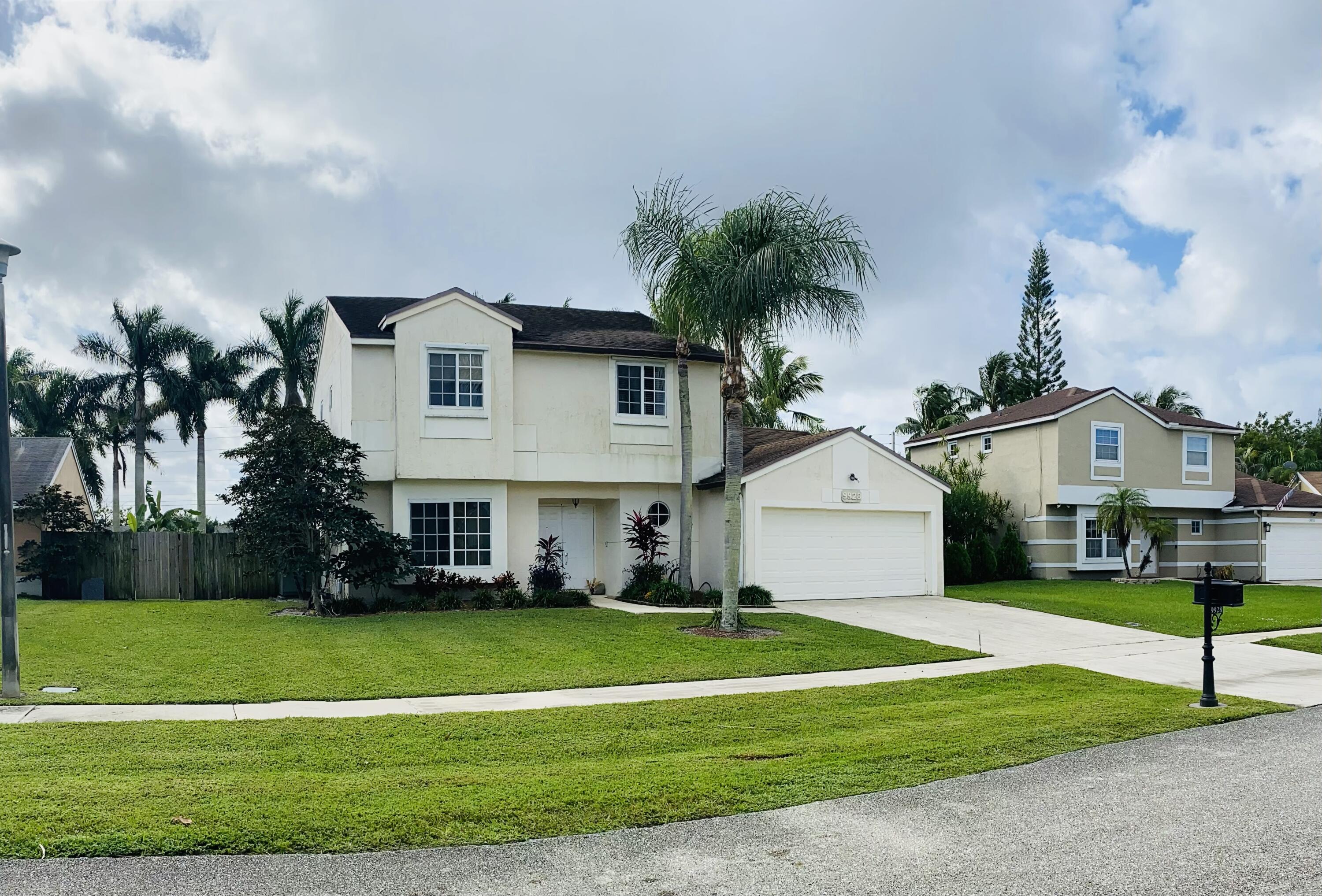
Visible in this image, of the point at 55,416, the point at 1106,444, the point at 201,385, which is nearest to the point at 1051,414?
the point at 1106,444

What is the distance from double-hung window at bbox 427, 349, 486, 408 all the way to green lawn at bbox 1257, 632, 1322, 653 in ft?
50.9

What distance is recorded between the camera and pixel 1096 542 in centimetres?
3133

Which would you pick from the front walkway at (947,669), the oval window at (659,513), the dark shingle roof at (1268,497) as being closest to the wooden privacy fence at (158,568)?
the oval window at (659,513)

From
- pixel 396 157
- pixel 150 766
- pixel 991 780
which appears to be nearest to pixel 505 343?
pixel 396 157

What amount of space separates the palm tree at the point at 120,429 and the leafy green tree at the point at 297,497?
65.1 feet

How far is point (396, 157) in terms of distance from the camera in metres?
19.1

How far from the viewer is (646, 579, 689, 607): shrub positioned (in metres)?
20.5

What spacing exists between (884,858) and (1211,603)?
23.1 ft

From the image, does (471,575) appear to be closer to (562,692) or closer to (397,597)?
(397,597)

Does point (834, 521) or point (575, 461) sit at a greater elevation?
point (575, 461)

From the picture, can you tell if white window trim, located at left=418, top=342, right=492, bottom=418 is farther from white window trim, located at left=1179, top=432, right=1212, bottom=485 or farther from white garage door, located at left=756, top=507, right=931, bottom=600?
white window trim, located at left=1179, top=432, right=1212, bottom=485

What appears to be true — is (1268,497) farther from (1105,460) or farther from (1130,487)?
(1105,460)

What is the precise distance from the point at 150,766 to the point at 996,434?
2981cm

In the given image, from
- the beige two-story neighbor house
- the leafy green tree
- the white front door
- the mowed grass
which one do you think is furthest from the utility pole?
the beige two-story neighbor house
